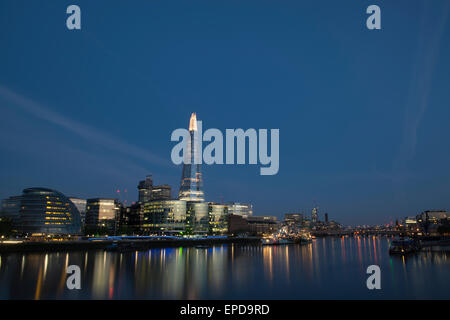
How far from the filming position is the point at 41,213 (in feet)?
405

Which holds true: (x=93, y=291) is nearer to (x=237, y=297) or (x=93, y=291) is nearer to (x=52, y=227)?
(x=237, y=297)

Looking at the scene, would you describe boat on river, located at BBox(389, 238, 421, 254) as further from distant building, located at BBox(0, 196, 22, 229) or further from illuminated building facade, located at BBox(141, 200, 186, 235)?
distant building, located at BBox(0, 196, 22, 229)

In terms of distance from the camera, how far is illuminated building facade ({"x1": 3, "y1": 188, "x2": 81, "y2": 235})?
122062 mm

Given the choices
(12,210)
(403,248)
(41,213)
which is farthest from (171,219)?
(403,248)

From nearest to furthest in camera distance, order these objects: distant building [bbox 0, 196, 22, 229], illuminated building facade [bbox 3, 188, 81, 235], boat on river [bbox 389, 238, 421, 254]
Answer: boat on river [bbox 389, 238, 421, 254]
illuminated building facade [bbox 3, 188, 81, 235]
distant building [bbox 0, 196, 22, 229]

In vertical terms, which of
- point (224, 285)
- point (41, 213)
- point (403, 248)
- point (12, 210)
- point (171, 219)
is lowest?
point (224, 285)

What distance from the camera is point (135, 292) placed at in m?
33.2

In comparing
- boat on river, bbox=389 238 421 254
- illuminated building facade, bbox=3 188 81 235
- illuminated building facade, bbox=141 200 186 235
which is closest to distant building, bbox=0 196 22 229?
illuminated building facade, bbox=3 188 81 235

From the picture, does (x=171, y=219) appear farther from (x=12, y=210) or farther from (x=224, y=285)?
(x=224, y=285)

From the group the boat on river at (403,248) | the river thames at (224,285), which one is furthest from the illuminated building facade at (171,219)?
the river thames at (224,285)

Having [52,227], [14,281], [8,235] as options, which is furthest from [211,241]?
[14,281]
